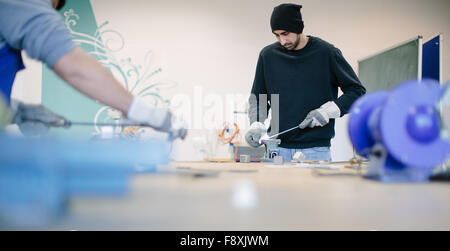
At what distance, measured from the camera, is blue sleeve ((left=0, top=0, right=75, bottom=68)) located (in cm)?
85

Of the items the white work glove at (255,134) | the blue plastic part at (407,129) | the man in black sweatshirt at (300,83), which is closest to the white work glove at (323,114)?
the man in black sweatshirt at (300,83)

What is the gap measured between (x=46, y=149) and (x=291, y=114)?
183 centimetres

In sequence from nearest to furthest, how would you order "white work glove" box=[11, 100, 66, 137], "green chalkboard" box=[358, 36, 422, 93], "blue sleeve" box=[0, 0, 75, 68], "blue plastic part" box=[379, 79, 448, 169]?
"blue plastic part" box=[379, 79, 448, 169], "blue sleeve" box=[0, 0, 75, 68], "white work glove" box=[11, 100, 66, 137], "green chalkboard" box=[358, 36, 422, 93]

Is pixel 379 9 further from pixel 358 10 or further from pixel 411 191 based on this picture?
pixel 411 191

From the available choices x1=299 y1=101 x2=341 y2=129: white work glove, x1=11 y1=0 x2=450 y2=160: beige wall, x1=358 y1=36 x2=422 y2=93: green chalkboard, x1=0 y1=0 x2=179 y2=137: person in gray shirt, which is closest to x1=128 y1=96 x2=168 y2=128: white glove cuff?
x1=0 y1=0 x2=179 y2=137: person in gray shirt

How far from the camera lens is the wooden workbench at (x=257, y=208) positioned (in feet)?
1.57

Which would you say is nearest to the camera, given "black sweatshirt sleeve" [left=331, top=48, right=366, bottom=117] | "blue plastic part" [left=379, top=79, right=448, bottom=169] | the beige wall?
"blue plastic part" [left=379, top=79, right=448, bottom=169]

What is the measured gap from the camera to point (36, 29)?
33.7 inches

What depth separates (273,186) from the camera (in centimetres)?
73

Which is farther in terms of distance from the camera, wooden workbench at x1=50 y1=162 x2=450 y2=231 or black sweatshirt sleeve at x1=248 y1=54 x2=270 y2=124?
black sweatshirt sleeve at x1=248 y1=54 x2=270 y2=124

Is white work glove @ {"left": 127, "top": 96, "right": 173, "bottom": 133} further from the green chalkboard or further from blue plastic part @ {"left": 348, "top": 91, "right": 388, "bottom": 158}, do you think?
the green chalkboard

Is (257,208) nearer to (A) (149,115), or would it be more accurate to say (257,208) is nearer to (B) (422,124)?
(B) (422,124)

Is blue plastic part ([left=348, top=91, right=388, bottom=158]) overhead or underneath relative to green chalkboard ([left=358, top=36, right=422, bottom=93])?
underneath
